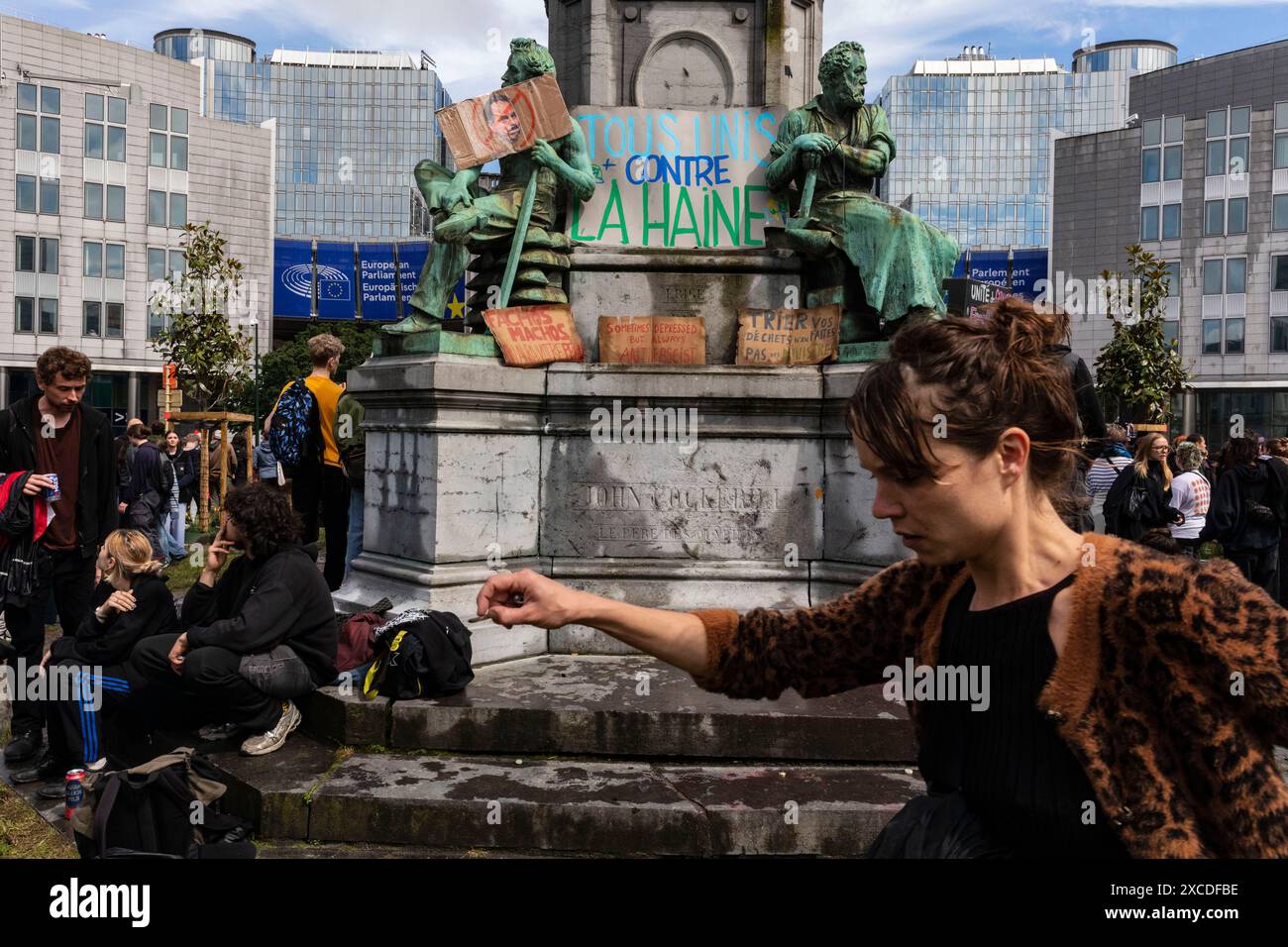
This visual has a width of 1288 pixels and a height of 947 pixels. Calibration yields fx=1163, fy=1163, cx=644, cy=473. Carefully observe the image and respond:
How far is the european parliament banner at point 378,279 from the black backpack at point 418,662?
5429 cm

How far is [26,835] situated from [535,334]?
3512 mm

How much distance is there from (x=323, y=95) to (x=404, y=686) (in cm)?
9440

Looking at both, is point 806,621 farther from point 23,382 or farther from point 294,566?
point 23,382

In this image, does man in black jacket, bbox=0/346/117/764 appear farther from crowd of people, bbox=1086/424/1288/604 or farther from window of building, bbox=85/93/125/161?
window of building, bbox=85/93/125/161

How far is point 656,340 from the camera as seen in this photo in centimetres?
676

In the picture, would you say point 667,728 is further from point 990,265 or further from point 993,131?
point 993,131

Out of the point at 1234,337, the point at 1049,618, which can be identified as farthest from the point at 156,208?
the point at 1049,618

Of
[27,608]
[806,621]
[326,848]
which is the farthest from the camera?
[27,608]

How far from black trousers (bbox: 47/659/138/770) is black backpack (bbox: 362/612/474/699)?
1118 mm

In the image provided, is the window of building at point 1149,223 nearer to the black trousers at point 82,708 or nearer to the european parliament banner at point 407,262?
the european parliament banner at point 407,262

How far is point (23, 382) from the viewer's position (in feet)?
176

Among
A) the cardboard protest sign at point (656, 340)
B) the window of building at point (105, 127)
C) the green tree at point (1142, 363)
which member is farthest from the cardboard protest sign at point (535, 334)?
the window of building at point (105, 127)

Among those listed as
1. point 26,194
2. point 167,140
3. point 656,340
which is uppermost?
point 167,140

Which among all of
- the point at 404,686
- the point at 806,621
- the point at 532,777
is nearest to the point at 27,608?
the point at 404,686
